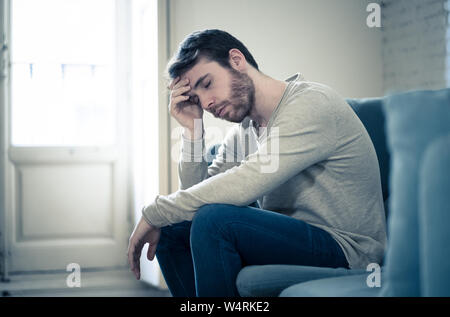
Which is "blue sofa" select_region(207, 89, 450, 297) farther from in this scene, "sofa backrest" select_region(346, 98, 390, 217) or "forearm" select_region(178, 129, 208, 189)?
"forearm" select_region(178, 129, 208, 189)

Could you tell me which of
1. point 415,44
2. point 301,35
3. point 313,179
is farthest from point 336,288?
point 415,44

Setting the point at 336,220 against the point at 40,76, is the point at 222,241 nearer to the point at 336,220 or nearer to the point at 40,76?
the point at 336,220

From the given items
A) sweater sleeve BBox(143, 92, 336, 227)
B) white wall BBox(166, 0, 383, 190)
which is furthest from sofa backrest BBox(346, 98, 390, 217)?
white wall BBox(166, 0, 383, 190)

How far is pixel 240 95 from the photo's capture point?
4.86ft

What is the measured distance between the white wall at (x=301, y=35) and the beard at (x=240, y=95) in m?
1.14

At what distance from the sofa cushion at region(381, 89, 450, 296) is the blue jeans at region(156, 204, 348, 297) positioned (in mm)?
371

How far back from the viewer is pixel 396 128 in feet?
2.52

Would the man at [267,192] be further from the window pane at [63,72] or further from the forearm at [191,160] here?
the window pane at [63,72]

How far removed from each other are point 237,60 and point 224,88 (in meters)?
0.09

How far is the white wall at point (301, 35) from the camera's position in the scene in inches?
107

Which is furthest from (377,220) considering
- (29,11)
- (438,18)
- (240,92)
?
(29,11)

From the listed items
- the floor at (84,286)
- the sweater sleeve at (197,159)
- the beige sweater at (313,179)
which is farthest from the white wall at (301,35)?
the beige sweater at (313,179)

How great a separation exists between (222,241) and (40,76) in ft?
7.91
